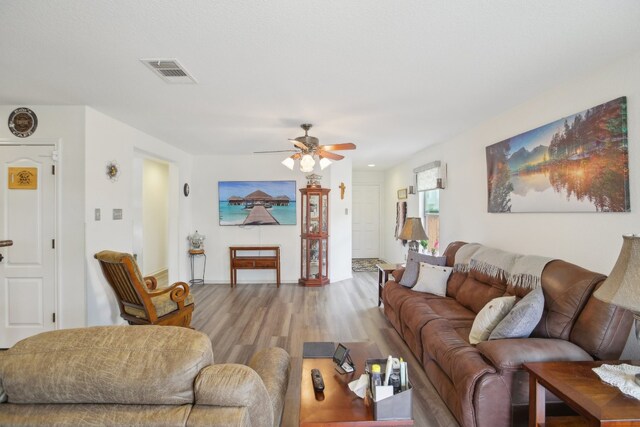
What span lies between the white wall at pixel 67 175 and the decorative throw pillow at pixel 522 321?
12.2 ft

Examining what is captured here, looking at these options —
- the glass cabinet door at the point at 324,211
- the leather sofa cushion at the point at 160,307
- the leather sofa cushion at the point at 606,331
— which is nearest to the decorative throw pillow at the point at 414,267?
the leather sofa cushion at the point at 606,331

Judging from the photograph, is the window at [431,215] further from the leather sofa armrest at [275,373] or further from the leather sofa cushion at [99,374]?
the leather sofa cushion at [99,374]

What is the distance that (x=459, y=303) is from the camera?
3.08m

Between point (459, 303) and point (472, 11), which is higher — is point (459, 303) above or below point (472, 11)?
below

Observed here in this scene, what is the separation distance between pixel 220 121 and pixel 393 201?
496 cm

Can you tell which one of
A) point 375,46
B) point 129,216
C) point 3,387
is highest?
point 375,46

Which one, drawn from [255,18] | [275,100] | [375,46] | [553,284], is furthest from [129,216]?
[553,284]

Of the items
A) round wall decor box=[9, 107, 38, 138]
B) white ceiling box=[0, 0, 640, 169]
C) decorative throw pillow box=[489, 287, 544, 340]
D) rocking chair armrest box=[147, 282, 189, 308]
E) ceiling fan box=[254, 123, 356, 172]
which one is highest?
white ceiling box=[0, 0, 640, 169]

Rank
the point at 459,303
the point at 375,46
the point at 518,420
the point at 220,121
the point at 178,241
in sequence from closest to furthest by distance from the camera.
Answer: the point at 518,420, the point at 375,46, the point at 459,303, the point at 220,121, the point at 178,241

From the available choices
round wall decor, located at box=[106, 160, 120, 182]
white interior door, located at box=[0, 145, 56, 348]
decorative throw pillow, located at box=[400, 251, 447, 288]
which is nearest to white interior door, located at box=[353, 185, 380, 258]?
decorative throw pillow, located at box=[400, 251, 447, 288]

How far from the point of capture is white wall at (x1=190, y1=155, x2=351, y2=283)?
5766 mm

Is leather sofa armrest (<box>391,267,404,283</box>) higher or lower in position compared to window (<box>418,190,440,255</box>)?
lower

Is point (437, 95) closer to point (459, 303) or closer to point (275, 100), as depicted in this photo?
point (275, 100)

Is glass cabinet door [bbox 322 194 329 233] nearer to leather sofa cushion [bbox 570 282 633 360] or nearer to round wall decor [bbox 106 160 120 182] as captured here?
round wall decor [bbox 106 160 120 182]
